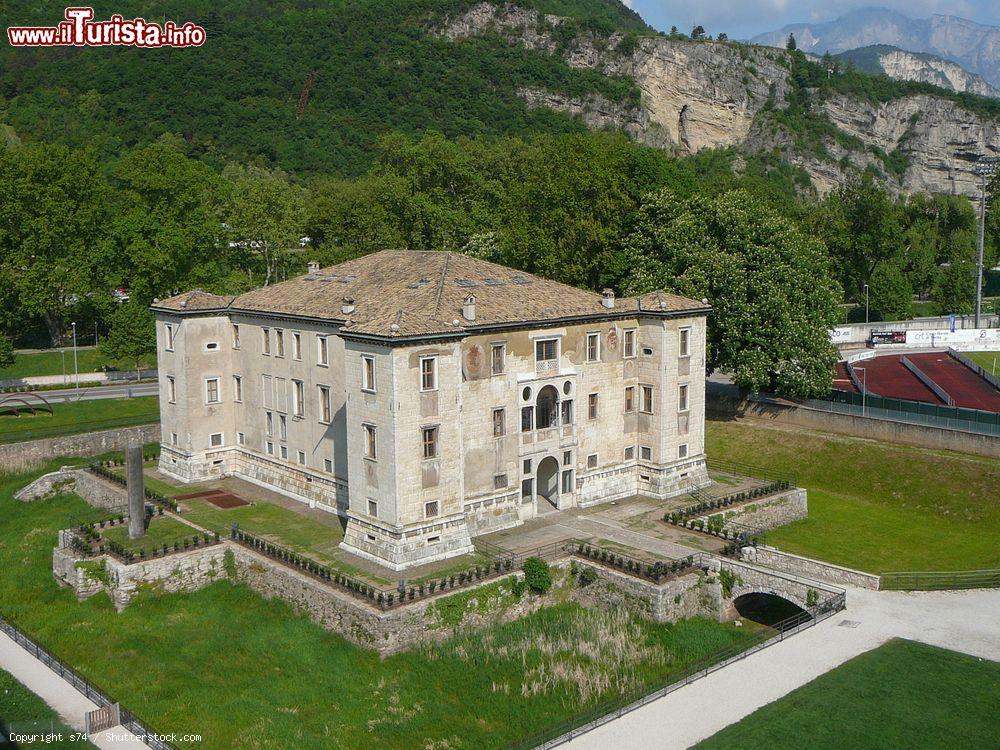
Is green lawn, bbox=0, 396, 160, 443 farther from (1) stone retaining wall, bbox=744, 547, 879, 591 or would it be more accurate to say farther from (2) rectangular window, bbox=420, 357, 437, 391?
(1) stone retaining wall, bbox=744, 547, 879, 591

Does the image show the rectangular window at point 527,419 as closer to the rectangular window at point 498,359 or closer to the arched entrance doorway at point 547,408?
the arched entrance doorway at point 547,408

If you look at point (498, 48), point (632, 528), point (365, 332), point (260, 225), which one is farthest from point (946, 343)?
point (498, 48)

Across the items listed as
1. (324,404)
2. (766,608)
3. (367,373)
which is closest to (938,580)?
(766,608)

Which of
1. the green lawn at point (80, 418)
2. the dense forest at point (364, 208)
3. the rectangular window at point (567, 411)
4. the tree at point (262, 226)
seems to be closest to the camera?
the rectangular window at point (567, 411)

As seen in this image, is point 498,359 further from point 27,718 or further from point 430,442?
point 27,718

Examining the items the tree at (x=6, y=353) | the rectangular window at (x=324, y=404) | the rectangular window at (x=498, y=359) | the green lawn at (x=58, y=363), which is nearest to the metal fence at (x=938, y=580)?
the rectangular window at (x=498, y=359)

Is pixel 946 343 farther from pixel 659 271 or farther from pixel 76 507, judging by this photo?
pixel 76 507
